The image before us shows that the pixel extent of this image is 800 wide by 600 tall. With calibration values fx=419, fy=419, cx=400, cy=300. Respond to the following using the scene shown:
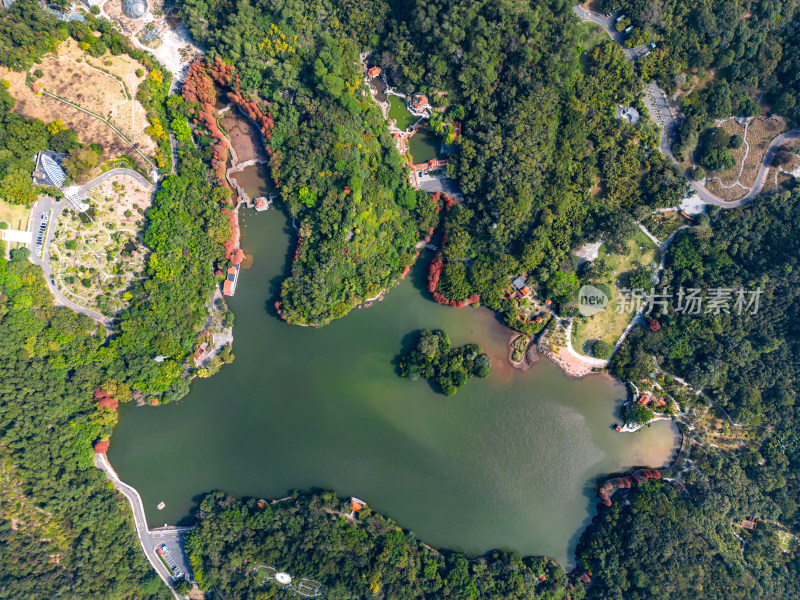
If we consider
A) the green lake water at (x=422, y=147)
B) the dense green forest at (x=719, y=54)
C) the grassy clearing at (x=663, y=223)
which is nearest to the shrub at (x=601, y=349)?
the grassy clearing at (x=663, y=223)

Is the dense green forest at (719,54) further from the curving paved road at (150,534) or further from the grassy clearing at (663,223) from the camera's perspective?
the curving paved road at (150,534)

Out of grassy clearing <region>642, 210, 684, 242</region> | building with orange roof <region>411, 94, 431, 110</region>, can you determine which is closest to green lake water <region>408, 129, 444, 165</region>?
building with orange roof <region>411, 94, 431, 110</region>

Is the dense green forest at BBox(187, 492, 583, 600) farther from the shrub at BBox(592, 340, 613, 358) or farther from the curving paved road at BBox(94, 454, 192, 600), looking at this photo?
the shrub at BBox(592, 340, 613, 358)

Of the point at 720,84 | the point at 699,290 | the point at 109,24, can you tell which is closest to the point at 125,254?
the point at 109,24

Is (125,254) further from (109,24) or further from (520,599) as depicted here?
(520,599)

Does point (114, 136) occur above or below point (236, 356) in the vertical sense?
above

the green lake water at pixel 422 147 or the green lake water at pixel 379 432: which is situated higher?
the green lake water at pixel 422 147
